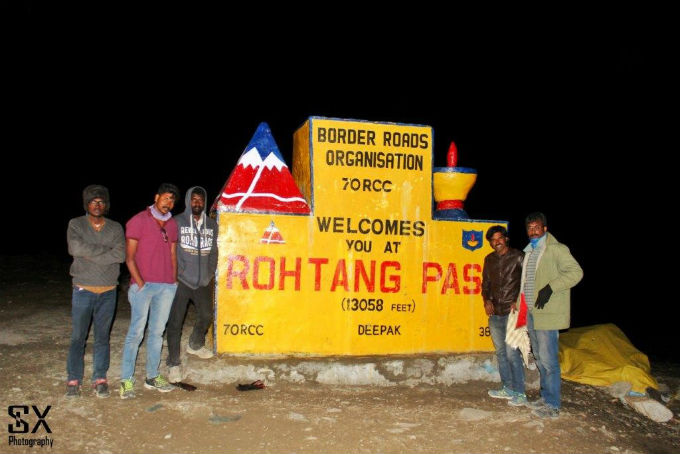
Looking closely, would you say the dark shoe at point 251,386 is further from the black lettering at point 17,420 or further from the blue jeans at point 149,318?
the black lettering at point 17,420

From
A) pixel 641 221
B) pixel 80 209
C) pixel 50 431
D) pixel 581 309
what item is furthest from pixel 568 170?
pixel 50 431

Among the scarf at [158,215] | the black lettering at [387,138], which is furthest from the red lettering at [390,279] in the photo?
the scarf at [158,215]

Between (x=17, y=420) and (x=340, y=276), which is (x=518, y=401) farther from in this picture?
(x=17, y=420)

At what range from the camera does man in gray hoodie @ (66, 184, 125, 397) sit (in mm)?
4746

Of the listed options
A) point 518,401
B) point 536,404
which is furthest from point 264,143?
point 536,404

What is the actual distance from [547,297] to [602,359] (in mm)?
2816

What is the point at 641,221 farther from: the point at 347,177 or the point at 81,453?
the point at 81,453

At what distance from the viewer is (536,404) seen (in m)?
5.31

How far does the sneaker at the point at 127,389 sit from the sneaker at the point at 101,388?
0.13 m

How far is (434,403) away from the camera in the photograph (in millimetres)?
5387

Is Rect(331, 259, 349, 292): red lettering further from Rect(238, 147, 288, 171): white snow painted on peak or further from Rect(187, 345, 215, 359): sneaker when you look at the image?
Rect(187, 345, 215, 359): sneaker

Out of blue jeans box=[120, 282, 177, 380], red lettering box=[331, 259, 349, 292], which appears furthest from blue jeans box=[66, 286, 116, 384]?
red lettering box=[331, 259, 349, 292]

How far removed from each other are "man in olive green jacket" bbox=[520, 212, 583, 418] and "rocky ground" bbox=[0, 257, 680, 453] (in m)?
0.33

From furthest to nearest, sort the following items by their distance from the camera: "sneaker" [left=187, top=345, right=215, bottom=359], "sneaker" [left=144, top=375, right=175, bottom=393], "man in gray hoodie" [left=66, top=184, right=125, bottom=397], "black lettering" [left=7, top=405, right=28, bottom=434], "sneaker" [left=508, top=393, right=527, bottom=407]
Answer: "sneaker" [left=187, top=345, right=215, bottom=359] → "sneaker" [left=508, top=393, right=527, bottom=407] → "sneaker" [left=144, top=375, right=175, bottom=393] → "man in gray hoodie" [left=66, top=184, right=125, bottom=397] → "black lettering" [left=7, top=405, right=28, bottom=434]
